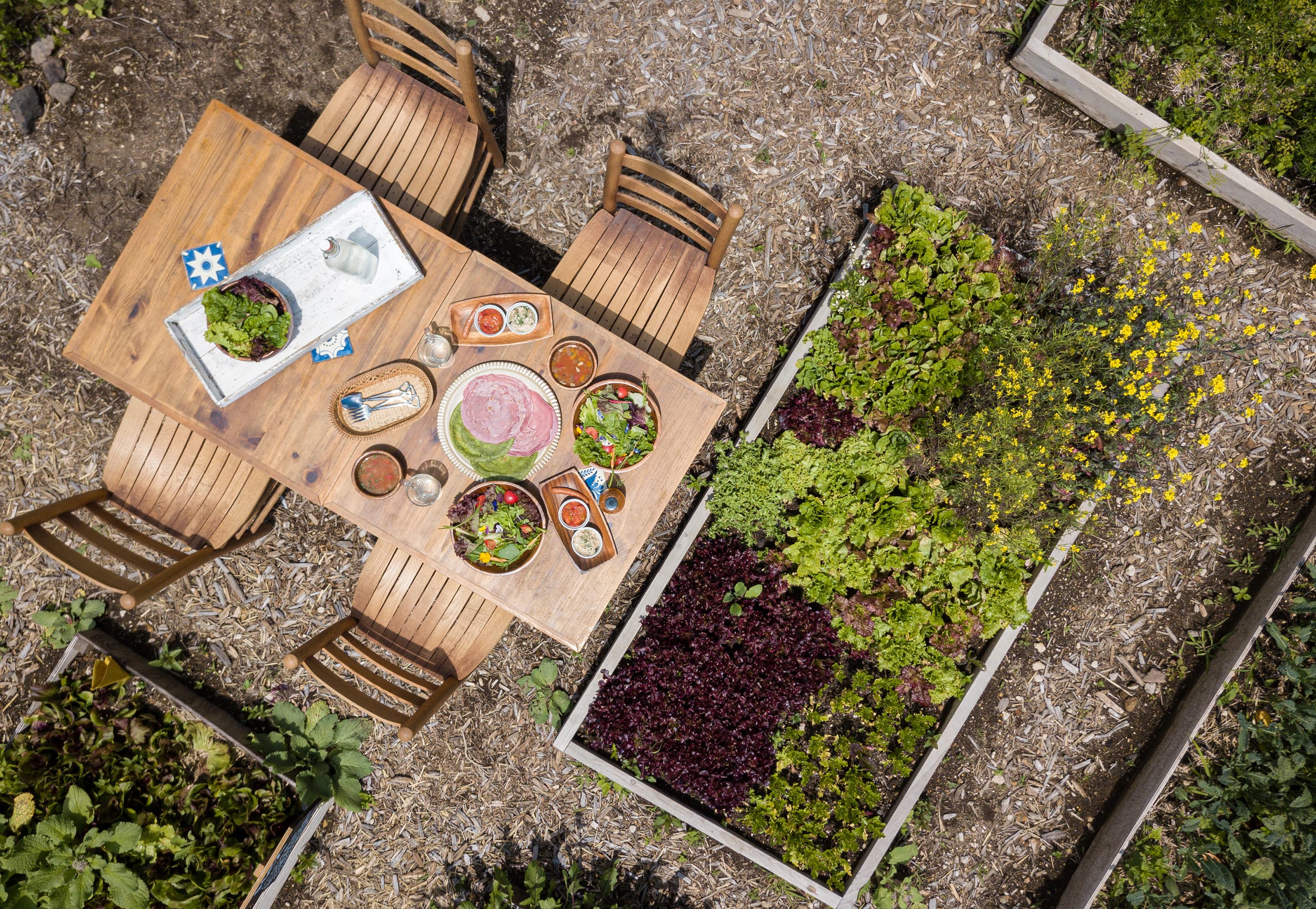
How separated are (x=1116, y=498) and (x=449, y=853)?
5.64 m

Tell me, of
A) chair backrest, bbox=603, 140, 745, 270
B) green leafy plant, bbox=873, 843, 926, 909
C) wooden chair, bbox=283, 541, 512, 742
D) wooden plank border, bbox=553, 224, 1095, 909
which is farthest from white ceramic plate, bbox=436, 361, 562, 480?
green leafy plant, bbox=873, 843, 926, 909

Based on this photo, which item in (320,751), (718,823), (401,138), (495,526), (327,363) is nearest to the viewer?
(495,526)

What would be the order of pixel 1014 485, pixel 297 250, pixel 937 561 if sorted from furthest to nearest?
pixel 937 561, pixel 1014 485, pixel 297 250

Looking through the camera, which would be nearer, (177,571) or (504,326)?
(504,326)

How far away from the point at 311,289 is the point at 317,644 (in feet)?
6.63

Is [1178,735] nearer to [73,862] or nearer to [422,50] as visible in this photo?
[422,50]

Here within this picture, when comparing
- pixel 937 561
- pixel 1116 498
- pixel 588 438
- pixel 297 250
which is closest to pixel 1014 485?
pixel 937 561

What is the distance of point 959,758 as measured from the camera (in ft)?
16.5

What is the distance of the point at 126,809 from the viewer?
460cm

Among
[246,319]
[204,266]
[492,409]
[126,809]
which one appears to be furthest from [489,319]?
[126,809]

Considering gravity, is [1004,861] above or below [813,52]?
below

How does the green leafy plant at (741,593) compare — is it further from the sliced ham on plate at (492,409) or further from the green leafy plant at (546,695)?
the sliced ham on plate at (492,409)

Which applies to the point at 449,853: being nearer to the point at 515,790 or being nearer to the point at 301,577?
the point at 515,790

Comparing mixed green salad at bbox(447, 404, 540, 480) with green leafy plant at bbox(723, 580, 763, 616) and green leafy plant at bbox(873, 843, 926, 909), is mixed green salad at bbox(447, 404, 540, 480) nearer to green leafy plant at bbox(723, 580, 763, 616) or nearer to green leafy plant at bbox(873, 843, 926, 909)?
green leafy plant at bbox(723, 580, 763, 616)
